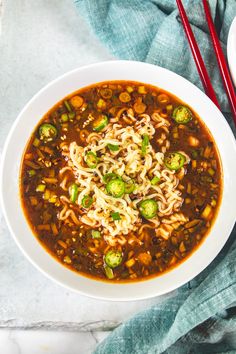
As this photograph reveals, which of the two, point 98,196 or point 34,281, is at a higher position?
point 98,196

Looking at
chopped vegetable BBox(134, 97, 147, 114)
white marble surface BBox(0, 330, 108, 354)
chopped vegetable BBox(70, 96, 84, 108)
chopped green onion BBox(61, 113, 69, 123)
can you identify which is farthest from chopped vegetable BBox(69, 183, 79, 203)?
white marble surface BBox(0, 330, 108, 354)

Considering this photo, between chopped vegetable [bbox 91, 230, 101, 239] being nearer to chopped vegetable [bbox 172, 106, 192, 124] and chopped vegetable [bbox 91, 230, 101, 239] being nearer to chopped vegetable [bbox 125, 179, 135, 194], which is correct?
chopped vegetable [bbox 125, 179, 135, 194]

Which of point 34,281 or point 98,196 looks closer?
point 98,196

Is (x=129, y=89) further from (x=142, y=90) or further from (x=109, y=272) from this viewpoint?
(x=109, y=272)

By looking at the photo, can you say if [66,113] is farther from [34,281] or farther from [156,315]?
[156,315]

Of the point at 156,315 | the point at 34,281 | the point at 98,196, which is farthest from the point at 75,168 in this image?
the point at 156,315

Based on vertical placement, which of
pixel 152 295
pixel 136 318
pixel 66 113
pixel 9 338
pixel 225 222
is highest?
pixel 66 113

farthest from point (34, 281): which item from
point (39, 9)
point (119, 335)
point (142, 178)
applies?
point (39, 9)
